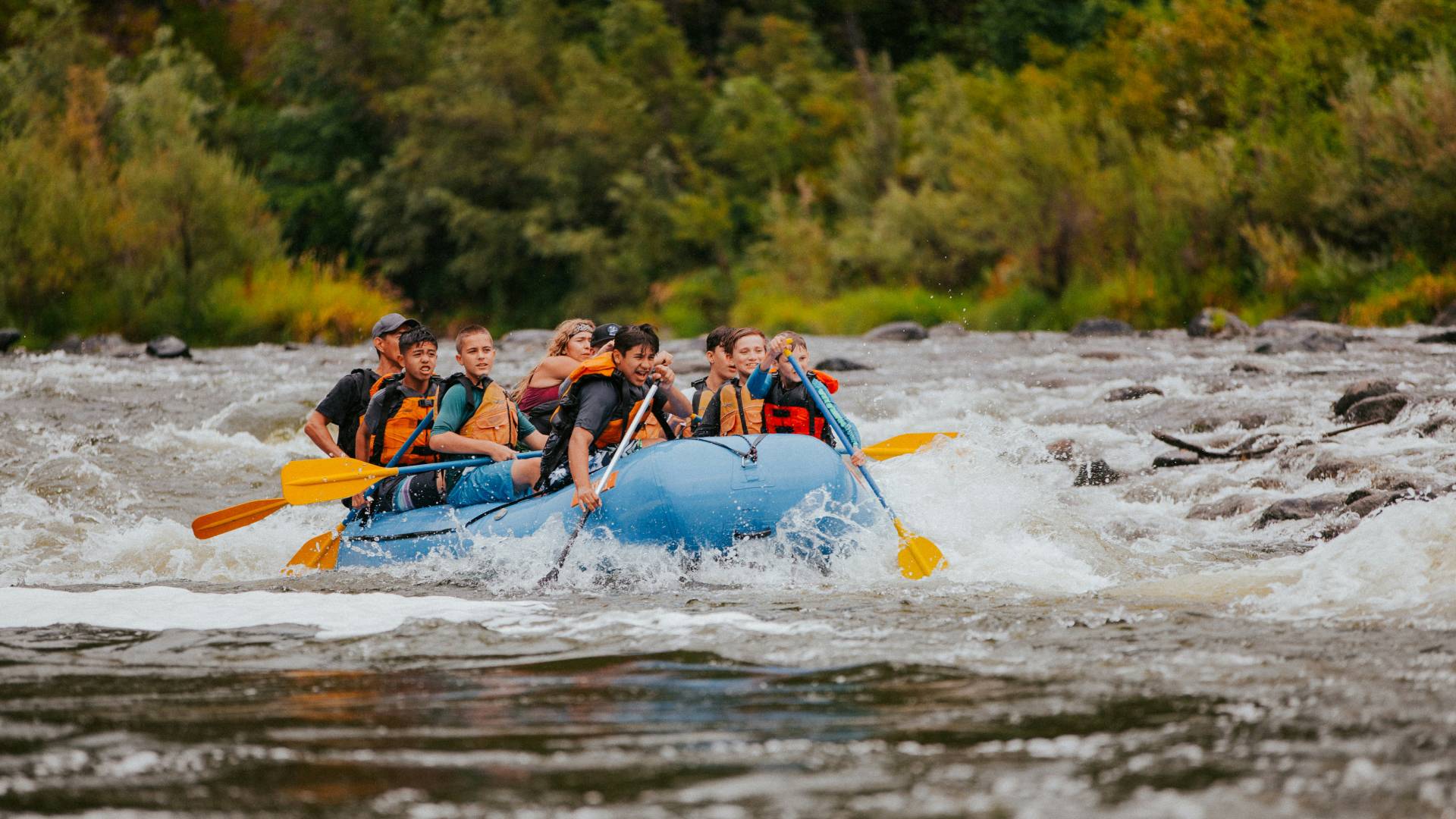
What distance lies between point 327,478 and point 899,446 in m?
2.53

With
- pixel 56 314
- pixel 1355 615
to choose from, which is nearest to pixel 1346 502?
pixel 1355 615

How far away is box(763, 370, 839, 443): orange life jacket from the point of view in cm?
674

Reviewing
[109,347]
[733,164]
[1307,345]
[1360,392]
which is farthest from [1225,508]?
[733,164]

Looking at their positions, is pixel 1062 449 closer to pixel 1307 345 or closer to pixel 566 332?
pixel 566 332

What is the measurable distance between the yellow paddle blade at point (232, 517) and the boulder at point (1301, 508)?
4476 mm

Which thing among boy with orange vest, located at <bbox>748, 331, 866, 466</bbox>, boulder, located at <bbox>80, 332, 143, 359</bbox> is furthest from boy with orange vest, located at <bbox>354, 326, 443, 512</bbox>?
boulder, located at <bbox>80, 332, 143, 359</bbox>

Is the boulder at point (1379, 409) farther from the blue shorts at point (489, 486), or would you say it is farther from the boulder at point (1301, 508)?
the blue shorts at point (489, 486)

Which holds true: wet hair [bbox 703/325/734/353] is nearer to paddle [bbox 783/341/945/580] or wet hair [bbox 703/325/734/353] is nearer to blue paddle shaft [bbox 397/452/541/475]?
paddle [bbox 783/341/945/580]

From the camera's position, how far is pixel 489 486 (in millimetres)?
6582

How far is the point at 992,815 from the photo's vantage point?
2.74m

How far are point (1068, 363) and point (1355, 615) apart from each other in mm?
9321

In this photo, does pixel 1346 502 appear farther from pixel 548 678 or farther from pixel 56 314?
pixel 56 314

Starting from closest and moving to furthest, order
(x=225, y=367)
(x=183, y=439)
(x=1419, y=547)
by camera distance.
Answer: (x=1419, y=547)
(x=183, y=439)
(x=225, y=367)

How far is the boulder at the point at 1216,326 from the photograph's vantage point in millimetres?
15195
